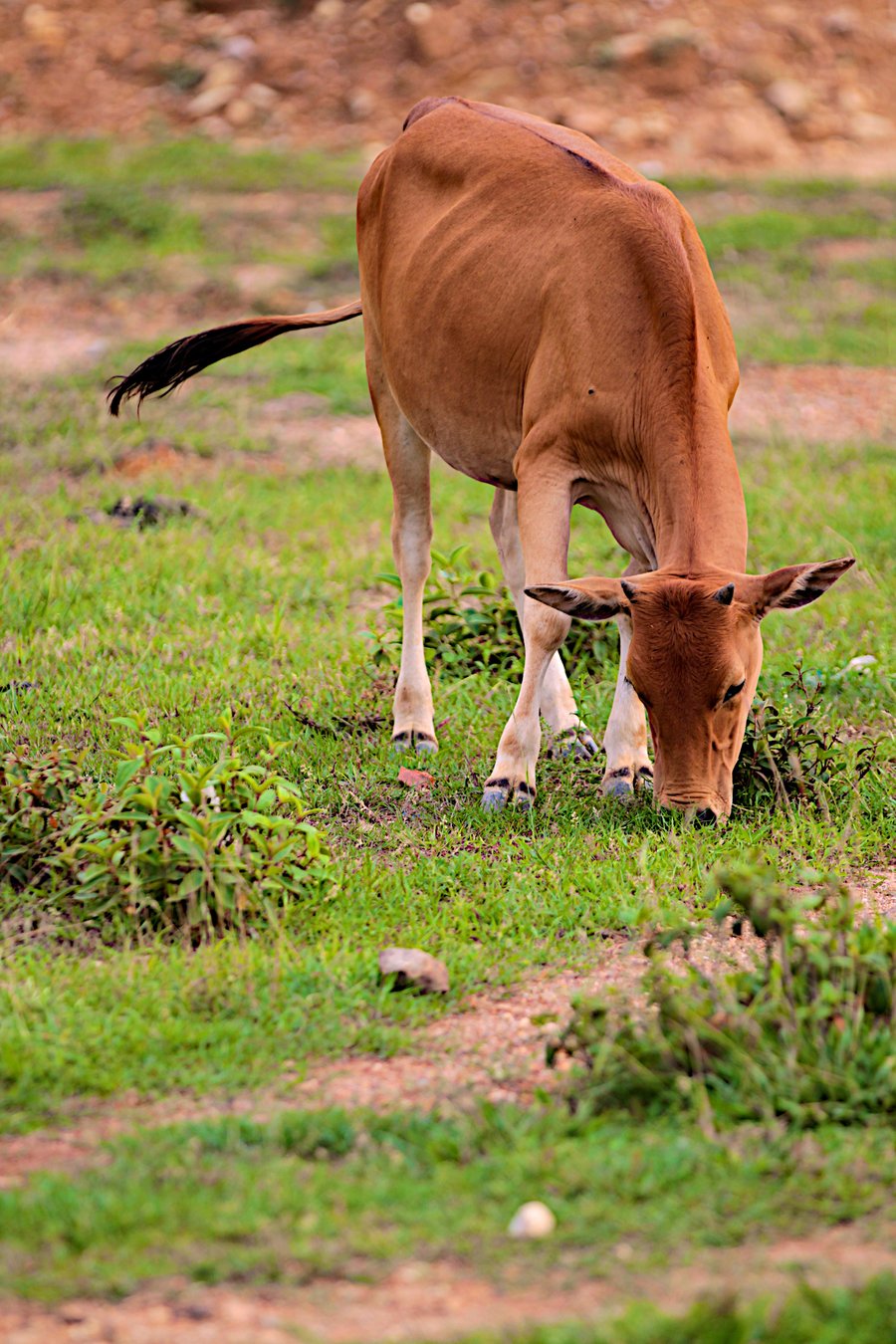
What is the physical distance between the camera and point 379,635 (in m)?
6.07

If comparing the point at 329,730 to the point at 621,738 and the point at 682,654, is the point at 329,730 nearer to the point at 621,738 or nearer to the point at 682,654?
the point at 621,738

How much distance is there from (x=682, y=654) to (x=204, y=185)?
34.2 feet

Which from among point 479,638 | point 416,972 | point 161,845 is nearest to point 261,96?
point 479,638

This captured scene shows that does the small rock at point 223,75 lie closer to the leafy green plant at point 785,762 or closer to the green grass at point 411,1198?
the leafy green plant at point 785,762

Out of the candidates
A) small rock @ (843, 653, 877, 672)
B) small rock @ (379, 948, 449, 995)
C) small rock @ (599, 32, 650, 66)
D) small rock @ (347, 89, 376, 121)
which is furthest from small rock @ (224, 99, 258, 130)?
small rock @ (379, 948, 449, 995)

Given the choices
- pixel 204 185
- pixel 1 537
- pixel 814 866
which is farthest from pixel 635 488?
pixel 204 185

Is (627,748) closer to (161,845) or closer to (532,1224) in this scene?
(161,845)

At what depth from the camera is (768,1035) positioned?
329 centimetres

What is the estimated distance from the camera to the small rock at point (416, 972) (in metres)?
3.87

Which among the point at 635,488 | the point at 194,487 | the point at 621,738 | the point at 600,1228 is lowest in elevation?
the point at 194,487

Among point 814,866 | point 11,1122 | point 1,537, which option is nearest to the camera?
point 11,1122

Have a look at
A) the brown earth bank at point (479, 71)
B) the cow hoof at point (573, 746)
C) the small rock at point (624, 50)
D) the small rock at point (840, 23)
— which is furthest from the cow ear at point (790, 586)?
the small rock at point (840, 23)

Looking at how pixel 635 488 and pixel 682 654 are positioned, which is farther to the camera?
pixel 635 488

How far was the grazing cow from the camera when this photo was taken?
14.6 ft
